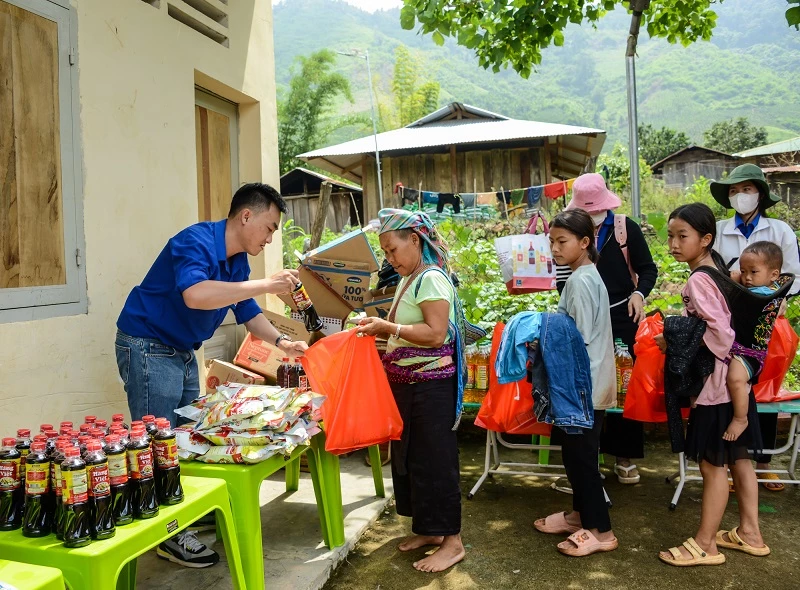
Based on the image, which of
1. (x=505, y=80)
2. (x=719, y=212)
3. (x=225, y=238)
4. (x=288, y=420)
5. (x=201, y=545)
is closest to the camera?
(x=288, y=420)

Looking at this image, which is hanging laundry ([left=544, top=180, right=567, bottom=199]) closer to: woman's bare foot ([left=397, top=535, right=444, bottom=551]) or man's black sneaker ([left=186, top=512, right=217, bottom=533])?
woman's bare foot ([left=397, top=535, right=444, bottom=551])

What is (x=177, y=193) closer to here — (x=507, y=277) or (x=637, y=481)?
(x=507, y=277)

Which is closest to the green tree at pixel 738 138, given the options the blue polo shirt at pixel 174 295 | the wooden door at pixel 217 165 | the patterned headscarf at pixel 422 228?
the wooden door at pixel 217 165

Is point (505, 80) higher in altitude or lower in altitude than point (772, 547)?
higher

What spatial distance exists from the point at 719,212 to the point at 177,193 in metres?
17.0

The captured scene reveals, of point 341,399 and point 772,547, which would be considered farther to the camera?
point 772,547

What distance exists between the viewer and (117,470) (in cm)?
193

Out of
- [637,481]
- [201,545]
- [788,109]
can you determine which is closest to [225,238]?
[201,545]

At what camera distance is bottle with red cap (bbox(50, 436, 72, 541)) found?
1837 mm

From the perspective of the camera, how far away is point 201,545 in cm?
318

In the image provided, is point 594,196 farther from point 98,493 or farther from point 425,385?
point 98,493

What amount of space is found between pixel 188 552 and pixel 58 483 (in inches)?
57.3

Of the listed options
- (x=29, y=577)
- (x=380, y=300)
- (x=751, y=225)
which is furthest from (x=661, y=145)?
(x=29, y=577)

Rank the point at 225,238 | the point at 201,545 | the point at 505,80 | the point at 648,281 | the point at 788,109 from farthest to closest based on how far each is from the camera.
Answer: the point at 505,80, the point at 788,109, the point at 648,281, the point at 201,545, the point at 225,238
